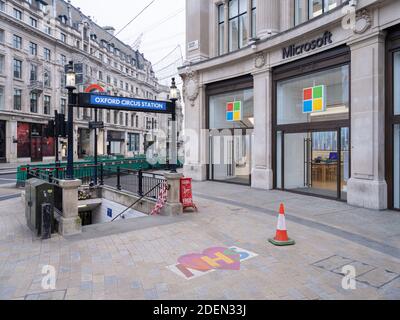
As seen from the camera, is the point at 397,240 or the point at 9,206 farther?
the point at 9,206

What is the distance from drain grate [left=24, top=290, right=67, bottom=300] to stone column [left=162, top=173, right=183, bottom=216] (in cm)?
484

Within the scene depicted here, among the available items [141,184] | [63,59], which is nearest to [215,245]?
[141,184]

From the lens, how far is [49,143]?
42688mm

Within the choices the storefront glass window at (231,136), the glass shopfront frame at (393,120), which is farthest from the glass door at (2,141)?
the glass shopfront frame at (393,120)

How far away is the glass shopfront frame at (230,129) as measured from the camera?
15062 millimetres

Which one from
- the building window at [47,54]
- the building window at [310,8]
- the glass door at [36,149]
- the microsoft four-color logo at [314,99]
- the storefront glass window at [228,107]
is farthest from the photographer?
the building window at [47,54]

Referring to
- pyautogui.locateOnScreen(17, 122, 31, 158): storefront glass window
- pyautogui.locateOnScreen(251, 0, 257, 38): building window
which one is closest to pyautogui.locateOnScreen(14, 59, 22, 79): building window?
pyautogui.locateOnScreen(17, 122, 31, 158): storefront glass window

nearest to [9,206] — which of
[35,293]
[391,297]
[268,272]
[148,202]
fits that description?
[148,202]

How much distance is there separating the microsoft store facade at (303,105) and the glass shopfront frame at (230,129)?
5 centimetres

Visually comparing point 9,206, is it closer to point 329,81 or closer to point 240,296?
point 240,296

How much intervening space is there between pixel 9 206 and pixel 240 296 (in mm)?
10183

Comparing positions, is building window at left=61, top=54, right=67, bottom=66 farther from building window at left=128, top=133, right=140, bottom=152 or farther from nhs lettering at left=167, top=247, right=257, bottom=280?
nhs lettering at left=167, top=247, right=257, bottom=280

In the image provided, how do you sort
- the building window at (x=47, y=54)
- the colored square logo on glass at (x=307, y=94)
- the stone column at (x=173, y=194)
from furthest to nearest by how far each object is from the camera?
the building window at (x=47, y=54)
the colored square logo on glass at (x=307, y=94)
the stone column at (x=173, y=194)

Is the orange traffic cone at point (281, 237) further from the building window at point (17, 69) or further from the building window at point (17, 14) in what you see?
the building window at point (17, 14)
